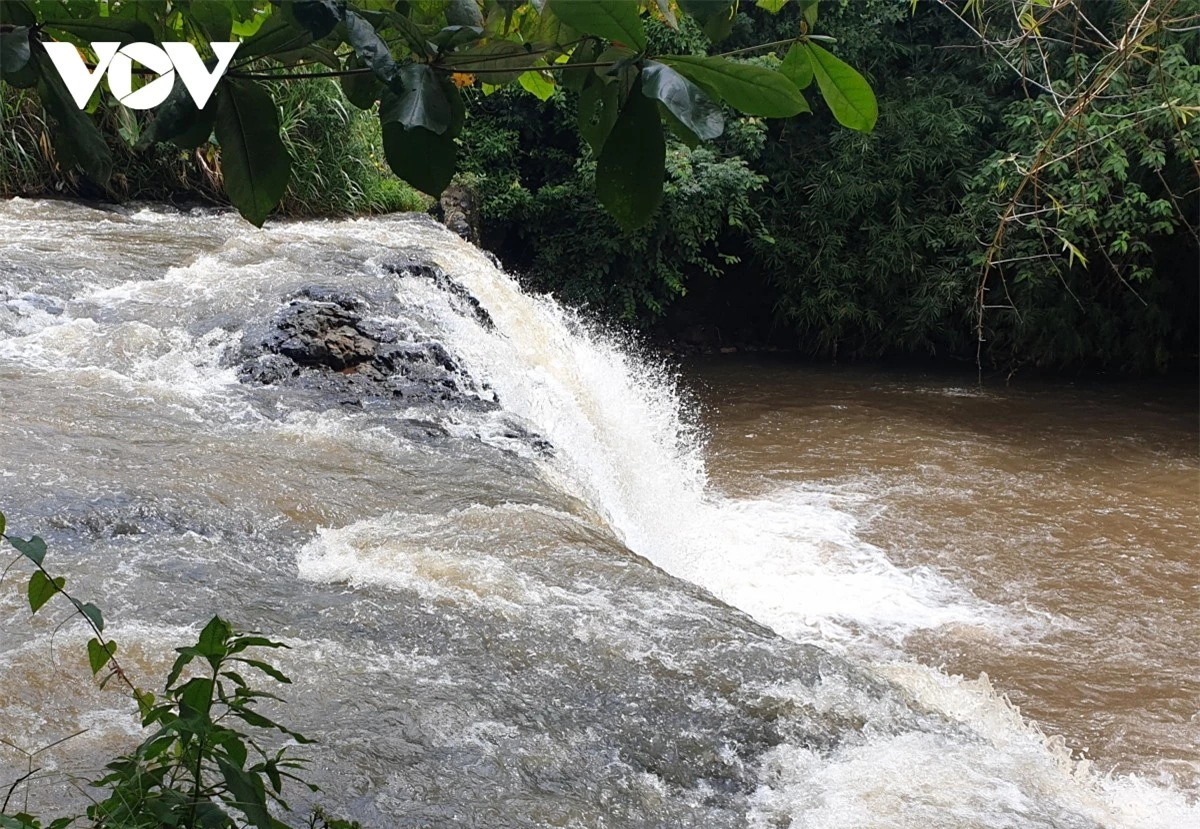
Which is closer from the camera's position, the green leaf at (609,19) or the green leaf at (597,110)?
the green leaf at (609,19)

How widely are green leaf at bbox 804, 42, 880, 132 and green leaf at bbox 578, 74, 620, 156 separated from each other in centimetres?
15

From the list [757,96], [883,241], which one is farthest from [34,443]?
[883,241]

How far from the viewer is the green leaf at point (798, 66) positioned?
82 cm

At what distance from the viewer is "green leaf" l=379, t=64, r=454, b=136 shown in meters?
0.82

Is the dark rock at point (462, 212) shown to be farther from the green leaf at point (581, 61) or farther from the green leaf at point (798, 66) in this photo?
the green leaf at point (798, 66)

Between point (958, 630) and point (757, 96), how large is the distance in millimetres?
4444

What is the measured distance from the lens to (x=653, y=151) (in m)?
0.82

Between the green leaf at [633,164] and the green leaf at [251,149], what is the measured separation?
278mm

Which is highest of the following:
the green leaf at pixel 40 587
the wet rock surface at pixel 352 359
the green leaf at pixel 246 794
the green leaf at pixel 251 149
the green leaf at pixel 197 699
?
the green leaf at pixel 251 149

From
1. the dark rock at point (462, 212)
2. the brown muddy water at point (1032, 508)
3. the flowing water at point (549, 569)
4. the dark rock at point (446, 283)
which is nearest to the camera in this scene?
the flowing water at point (549, 569)

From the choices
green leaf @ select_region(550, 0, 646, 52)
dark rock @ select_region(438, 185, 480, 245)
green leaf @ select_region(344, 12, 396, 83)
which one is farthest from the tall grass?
green leaf @ select_region(550, 0, 646, 52)

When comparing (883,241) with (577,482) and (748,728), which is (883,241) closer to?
(577,482)

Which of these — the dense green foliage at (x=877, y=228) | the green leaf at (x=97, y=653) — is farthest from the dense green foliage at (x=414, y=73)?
the dense green foliage at (x=877, y=228)

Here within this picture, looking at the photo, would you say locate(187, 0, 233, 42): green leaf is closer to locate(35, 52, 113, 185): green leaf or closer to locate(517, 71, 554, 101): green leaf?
locate(35, 52, 113, 185): green leaf
